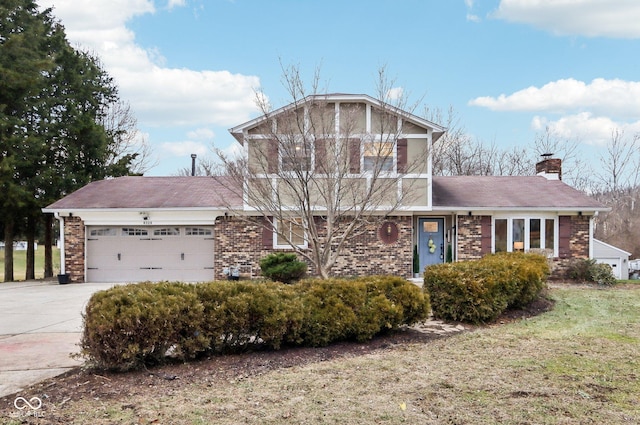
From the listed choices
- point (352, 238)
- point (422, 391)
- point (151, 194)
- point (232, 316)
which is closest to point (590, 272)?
point (352, 238)

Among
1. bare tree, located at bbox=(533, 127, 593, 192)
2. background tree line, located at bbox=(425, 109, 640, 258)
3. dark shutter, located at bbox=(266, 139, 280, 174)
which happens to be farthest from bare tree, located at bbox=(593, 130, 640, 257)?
dark shutter, located at bbox=(266, 139, 280, 174)

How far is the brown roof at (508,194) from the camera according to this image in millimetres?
14672

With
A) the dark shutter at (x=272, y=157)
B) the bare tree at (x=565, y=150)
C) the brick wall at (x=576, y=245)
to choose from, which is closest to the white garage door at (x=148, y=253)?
the dark shutter at (x=272, y=157)

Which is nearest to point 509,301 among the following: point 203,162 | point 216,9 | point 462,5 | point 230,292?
point 230,292

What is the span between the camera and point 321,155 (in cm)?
908

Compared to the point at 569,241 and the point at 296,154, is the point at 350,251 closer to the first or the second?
the point at 296,154

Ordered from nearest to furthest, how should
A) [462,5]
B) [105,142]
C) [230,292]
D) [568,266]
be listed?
[230,292]
[462,5]
[568,266]
[105,142]

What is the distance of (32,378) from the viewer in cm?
490

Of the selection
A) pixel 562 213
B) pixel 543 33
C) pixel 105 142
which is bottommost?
pixel 562 213

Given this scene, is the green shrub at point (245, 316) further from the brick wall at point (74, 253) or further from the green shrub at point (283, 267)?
the brick wall at point (74, 253)

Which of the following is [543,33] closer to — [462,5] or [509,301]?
[462,5]

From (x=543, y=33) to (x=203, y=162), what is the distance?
1334 centimetres

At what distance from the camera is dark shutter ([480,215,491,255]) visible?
1478 cm

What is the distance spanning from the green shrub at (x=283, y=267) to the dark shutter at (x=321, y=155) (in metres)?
5.00
